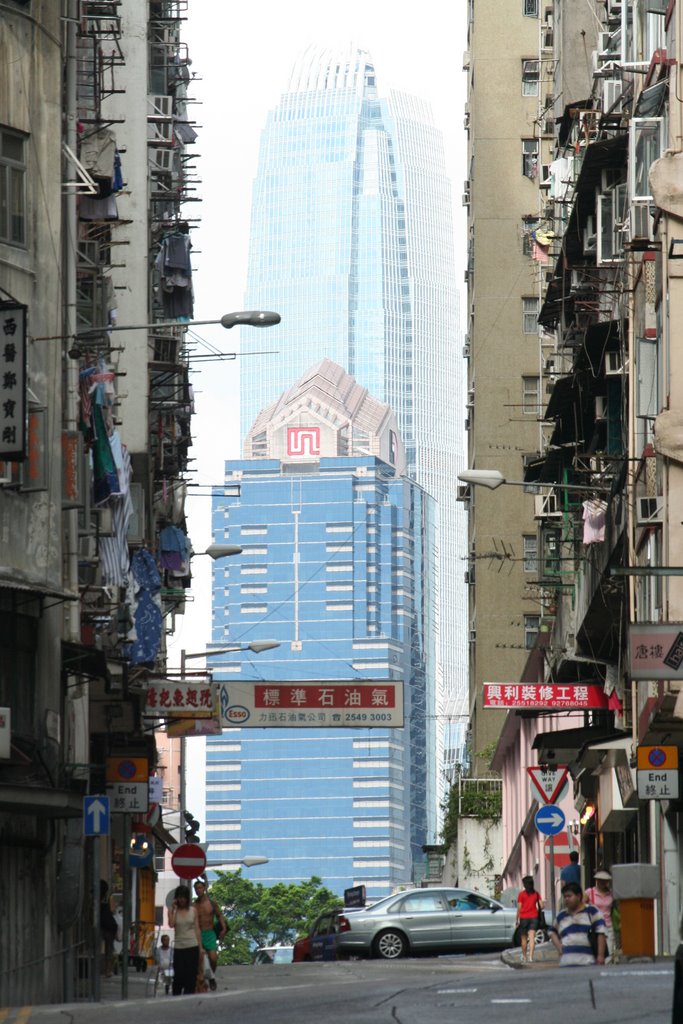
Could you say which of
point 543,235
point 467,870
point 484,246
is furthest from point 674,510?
point 484,246

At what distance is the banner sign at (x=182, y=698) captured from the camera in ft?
128

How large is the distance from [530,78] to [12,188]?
200ft

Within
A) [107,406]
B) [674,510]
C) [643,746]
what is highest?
[107,406]

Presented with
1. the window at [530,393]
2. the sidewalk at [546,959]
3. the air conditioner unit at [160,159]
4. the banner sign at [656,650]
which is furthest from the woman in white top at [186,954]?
the window at [530,393]

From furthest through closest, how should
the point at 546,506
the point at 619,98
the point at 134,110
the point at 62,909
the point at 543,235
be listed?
the point at 543,235
the point at 546,506
the point at 134,110
the point at 619,98
the point at 62,909

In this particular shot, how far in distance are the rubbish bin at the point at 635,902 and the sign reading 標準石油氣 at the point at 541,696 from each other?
13.7 meters

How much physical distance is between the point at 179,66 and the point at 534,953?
28847 millimetres

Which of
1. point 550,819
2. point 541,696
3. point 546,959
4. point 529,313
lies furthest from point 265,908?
point 550,819

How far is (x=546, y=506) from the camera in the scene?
1923 inches

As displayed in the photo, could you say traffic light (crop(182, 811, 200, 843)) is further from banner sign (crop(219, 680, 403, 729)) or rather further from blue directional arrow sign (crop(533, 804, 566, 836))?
blue directional arrow sign (crop(533, 804, 566, 836))

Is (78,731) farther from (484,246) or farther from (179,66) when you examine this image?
(484,246)

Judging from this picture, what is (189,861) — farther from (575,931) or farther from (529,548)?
(529,548)

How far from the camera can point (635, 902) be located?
80.8 feet

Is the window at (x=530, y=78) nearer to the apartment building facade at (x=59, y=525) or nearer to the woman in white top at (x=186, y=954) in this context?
the apartment building facade at (x=59, y=525)
